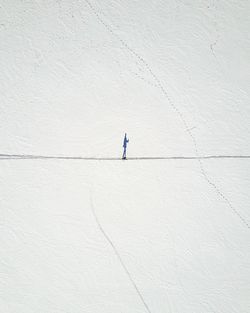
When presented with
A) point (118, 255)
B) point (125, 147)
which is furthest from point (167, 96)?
point (118, 255)

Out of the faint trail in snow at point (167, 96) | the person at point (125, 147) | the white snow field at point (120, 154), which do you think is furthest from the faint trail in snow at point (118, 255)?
the faint trail in snow at point (167, 96)

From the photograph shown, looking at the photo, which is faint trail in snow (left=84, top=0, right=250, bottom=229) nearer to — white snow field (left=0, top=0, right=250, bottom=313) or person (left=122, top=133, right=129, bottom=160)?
white snow field (left=0, top=0, right=250, bottom=313)

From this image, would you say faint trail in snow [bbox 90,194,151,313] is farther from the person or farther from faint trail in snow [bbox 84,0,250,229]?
faint trail in snow [bbox 84,0,250,229]

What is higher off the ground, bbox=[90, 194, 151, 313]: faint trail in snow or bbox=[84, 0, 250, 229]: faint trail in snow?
bbox=[84, 0, 250, 229]: faint trail in snow

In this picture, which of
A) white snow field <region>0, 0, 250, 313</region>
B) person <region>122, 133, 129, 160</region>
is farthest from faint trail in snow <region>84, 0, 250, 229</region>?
person <region>122, 133, 129, 160</region>

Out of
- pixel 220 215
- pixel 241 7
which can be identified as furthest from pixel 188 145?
pixel 241 7

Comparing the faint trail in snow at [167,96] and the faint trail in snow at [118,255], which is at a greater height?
the faint trail in snow at [167,96]

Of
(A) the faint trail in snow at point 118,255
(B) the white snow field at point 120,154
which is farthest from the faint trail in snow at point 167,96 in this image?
(A) the faint trail in snow at point 118,255

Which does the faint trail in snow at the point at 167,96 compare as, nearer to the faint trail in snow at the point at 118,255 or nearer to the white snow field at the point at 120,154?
the white snow field at the point at 120,154

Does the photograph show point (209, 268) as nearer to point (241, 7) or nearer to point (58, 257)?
point (58, 257)
